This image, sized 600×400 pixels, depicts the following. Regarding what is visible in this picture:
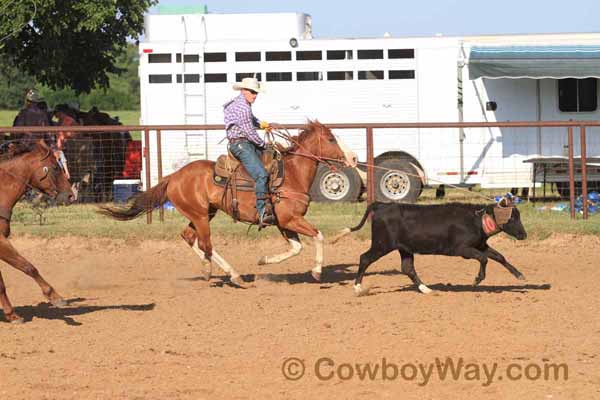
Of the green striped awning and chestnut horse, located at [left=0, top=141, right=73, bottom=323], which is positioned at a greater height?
the green striped awning

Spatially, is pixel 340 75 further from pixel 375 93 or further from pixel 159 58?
pixel 159 58

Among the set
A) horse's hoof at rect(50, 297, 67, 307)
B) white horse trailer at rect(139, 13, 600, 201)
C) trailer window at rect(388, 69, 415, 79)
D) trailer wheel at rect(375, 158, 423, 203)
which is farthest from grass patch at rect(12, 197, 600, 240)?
horse's hoof at rect(50, 297, 67, 307)

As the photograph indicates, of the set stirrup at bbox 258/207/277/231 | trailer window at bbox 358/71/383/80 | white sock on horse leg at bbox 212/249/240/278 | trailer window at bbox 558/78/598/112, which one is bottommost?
white sock on horse leg at bbox 212/249/240/278

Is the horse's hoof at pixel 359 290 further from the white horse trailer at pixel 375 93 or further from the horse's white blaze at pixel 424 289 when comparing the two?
the white horse trailer at pixel 375 93

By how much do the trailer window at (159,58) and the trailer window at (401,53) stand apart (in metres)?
4.00

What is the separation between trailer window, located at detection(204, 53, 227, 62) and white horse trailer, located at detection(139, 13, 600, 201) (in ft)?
0.06

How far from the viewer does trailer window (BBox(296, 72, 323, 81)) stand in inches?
757

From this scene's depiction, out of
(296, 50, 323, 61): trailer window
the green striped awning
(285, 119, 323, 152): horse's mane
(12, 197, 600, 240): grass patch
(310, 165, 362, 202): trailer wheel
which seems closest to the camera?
(285, 119, 323, 152): horse's mane

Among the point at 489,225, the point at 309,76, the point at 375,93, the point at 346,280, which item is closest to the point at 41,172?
the point at 346,280

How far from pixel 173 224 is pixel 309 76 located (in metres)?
4.68

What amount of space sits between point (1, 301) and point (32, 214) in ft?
25.1

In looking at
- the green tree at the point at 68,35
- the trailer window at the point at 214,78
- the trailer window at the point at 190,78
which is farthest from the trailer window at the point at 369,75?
the green tree at the point at 68,35

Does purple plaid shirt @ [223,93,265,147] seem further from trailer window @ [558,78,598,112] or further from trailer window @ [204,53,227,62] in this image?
trailer window @ [558,78,598,112]

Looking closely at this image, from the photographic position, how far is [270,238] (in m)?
15.0
